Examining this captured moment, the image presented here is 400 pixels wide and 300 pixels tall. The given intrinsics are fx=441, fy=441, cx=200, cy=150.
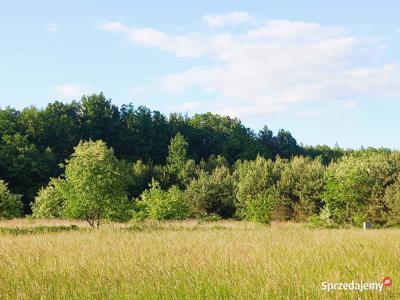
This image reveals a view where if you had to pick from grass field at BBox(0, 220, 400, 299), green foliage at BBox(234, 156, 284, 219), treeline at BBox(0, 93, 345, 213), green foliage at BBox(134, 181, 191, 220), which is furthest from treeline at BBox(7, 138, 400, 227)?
grass field at BBox(0, 220, 400, 299)

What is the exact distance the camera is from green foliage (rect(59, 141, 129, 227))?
24797 mm

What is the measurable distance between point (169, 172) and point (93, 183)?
4836 cm

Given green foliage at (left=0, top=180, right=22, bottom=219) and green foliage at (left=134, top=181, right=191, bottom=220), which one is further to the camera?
green foliage at (left=134, top=181, right=191, bottom=220)

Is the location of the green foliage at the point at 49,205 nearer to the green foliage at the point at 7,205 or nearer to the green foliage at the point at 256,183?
the green foliage at the point at 7,205

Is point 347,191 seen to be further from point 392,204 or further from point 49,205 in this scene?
point 49,205

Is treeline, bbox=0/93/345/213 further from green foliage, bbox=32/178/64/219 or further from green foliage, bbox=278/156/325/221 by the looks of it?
green foliage, bbox=278/156/325/221

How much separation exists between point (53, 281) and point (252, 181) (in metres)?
50.4

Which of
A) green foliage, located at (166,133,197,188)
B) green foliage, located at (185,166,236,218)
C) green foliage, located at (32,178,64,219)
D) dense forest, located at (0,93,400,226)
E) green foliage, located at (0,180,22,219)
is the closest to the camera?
dense forest, located at (0,93,400,226)

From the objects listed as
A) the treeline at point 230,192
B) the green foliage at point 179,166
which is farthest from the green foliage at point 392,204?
the green foliage at point 179,166

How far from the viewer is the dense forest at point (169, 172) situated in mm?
26531

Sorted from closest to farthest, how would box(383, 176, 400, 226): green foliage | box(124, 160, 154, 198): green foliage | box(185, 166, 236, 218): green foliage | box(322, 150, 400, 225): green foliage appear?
box(322, 150, 400, 225): green foliage, box(383, 176, 400, 226): green foliage, box(185, 166, 236, 218): green foliage, box(124, 160, 154, 198): green foliage

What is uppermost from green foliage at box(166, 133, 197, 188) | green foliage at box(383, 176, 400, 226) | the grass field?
green foliage at box(166, 133, 197, 188)

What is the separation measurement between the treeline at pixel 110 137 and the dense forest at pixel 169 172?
0.20 meters

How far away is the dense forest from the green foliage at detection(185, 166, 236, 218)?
0.45 feet
